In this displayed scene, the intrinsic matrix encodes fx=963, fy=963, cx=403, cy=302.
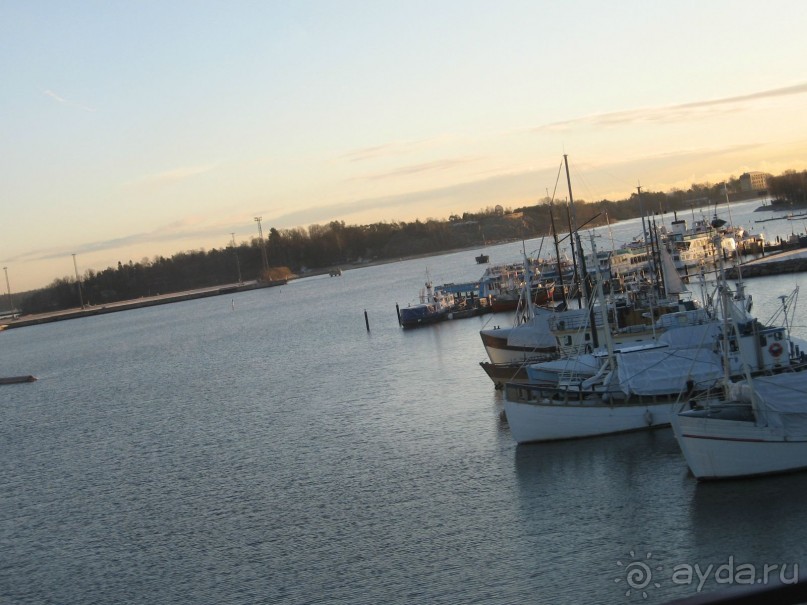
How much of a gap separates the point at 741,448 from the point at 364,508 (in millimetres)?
7249

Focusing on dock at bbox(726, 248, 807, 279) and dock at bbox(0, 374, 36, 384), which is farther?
dock at bbox(726, 248, 807, 279)

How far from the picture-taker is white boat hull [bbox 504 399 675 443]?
71.0 feet

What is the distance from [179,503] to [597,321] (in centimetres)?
1468

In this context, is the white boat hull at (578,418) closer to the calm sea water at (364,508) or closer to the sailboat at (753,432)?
the calm sea water at (364,508)

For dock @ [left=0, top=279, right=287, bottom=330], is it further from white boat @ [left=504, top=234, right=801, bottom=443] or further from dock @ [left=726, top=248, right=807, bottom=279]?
white boat @ [left=504, top=234, right=801, bottom=443]

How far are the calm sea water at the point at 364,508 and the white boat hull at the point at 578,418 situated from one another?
1.44 feet

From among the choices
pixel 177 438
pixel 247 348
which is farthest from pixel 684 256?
pixel 177 438

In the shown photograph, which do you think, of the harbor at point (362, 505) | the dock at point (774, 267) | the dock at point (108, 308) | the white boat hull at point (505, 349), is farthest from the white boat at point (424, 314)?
the dock at point (108, 308)

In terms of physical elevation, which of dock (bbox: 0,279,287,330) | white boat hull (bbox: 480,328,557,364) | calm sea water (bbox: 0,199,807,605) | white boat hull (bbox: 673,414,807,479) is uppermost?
dock (bbox: 0,279,287,330)

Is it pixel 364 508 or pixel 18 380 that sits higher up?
pixel 18 380

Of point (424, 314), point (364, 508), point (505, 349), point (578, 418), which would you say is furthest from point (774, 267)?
point (364, 508)

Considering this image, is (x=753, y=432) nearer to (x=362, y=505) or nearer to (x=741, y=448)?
(x=741, y=448)

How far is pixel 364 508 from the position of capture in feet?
62.8

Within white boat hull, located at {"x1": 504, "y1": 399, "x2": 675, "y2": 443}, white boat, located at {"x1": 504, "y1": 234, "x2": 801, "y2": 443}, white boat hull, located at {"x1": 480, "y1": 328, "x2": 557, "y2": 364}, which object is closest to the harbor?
white boat hull, located at {"x1": 504, "y1": 399, "x2": 675, "y2": 443}
